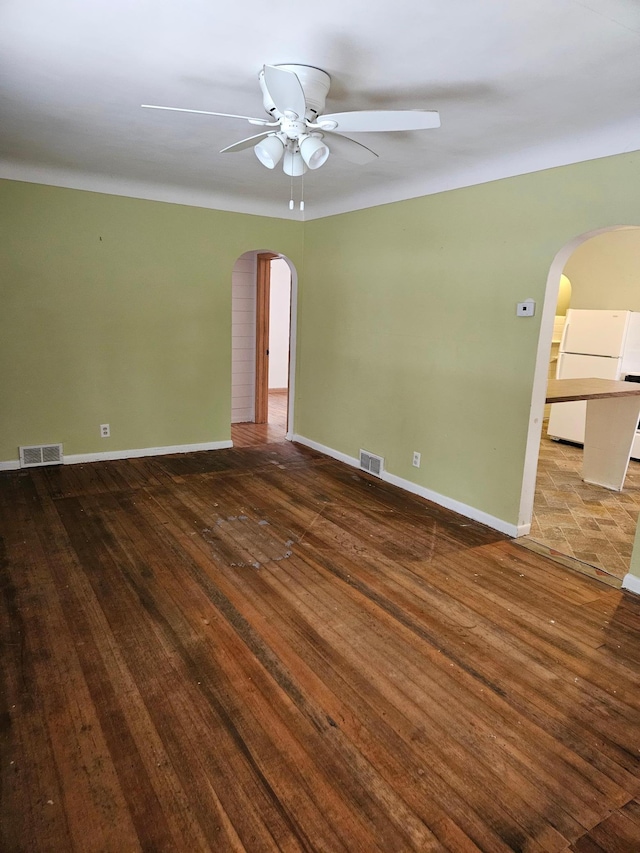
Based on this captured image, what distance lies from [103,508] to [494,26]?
11.8 ft

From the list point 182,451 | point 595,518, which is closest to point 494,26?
point 595,518

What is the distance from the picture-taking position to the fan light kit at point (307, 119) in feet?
6.60

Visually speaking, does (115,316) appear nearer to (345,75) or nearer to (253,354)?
(253,354)

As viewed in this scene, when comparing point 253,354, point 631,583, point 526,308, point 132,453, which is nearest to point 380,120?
point 526,308

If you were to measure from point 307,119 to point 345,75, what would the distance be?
25cm

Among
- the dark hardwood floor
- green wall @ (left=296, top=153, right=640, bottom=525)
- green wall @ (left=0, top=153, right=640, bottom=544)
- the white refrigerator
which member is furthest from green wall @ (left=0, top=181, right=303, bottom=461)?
the white refrigerator

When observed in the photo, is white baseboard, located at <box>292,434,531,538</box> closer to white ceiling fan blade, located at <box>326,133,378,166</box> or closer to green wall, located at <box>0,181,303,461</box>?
green wall, located at <box>0,181,303,461</box>

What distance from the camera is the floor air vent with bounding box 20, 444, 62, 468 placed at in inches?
183

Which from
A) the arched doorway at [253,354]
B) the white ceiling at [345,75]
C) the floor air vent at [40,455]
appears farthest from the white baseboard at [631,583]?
the floor air vent at [40,455]

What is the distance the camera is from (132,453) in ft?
17.0

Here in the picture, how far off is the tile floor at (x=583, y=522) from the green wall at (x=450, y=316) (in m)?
0.36

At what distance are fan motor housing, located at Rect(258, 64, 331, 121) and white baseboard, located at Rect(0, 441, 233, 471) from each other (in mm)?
3571

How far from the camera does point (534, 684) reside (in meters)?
2.26

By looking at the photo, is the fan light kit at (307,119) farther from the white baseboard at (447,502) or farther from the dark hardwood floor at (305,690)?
the white baseboard at (447,502)
